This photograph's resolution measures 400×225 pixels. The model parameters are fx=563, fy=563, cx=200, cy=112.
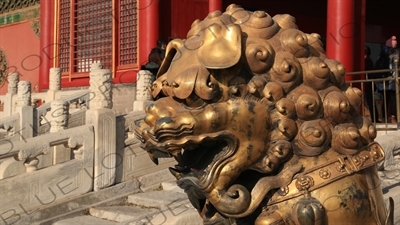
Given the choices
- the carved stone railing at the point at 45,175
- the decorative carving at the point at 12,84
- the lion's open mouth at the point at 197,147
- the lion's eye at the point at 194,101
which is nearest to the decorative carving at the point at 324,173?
the lion's open mouth at the point at 197,147

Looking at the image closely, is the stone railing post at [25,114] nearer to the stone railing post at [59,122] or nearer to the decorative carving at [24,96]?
the decorative carving at [24,96]

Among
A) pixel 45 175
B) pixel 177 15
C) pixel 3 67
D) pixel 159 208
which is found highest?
pixel 177 15

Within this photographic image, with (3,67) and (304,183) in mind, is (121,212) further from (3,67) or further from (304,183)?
(3,67)

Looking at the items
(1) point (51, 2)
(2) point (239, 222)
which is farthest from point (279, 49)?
(1) point (51, 2)

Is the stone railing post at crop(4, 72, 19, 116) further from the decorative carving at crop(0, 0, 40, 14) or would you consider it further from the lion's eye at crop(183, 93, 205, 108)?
the lion's eye at crop(183, 93, 205, 108)

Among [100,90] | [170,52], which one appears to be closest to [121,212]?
[100,90]

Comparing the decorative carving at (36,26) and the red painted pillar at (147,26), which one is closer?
the red painted pillar at (147,26)

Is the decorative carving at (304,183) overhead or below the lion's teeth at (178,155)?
below

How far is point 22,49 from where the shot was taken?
1396 cm

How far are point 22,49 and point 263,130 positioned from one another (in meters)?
13.5

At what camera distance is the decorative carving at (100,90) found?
17.6 ft

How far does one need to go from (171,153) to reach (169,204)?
132 inches

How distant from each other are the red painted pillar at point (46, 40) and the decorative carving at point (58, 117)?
6.03m

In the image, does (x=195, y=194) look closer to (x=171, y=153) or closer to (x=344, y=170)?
(x=171, y=153)
